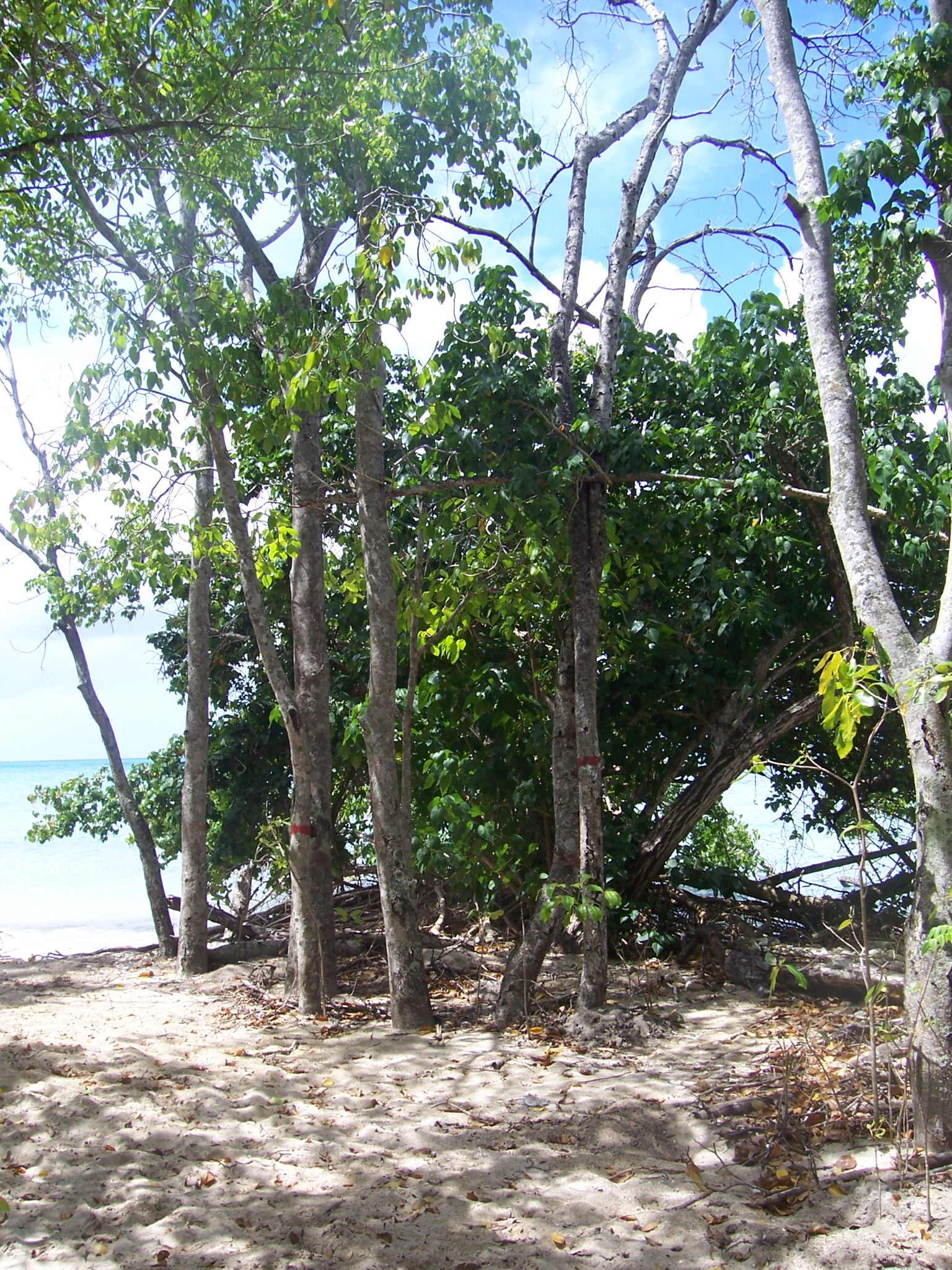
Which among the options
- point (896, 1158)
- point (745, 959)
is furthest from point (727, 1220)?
point (745, 959)

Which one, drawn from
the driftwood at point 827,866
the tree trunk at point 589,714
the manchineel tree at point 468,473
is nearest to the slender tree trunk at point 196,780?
the manchineel tree at point 468,473

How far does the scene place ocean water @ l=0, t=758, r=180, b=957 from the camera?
14469mm

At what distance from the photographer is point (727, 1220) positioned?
3.16 meters

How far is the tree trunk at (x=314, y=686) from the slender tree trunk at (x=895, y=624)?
330 centimetres

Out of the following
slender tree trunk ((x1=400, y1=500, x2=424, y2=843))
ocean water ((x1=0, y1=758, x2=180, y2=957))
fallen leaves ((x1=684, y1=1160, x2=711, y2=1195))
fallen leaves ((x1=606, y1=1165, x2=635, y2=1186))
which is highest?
slender tree trunk ((x1=400, y1=500, x2=424, y2=843))

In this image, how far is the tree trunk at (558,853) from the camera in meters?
5.68

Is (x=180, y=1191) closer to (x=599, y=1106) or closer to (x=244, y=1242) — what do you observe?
(x=244, y=1242)

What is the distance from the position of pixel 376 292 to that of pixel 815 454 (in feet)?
11.6

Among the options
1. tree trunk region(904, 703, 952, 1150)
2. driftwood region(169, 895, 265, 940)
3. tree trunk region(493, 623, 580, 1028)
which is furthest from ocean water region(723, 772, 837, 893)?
driftwood region(169, 895, 265, 940)

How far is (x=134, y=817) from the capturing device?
29.3 ft

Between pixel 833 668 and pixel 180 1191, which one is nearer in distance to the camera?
pixel 833 668

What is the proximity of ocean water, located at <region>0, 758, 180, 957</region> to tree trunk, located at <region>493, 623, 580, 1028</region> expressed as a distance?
20.3 ft

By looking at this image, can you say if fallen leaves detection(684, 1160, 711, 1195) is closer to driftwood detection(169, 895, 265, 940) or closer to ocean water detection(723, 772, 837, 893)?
ocean water detection(723, 772, 837, 893)

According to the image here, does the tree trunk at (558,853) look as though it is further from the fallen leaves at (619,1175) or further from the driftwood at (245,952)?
the driftwood at (245,952)
